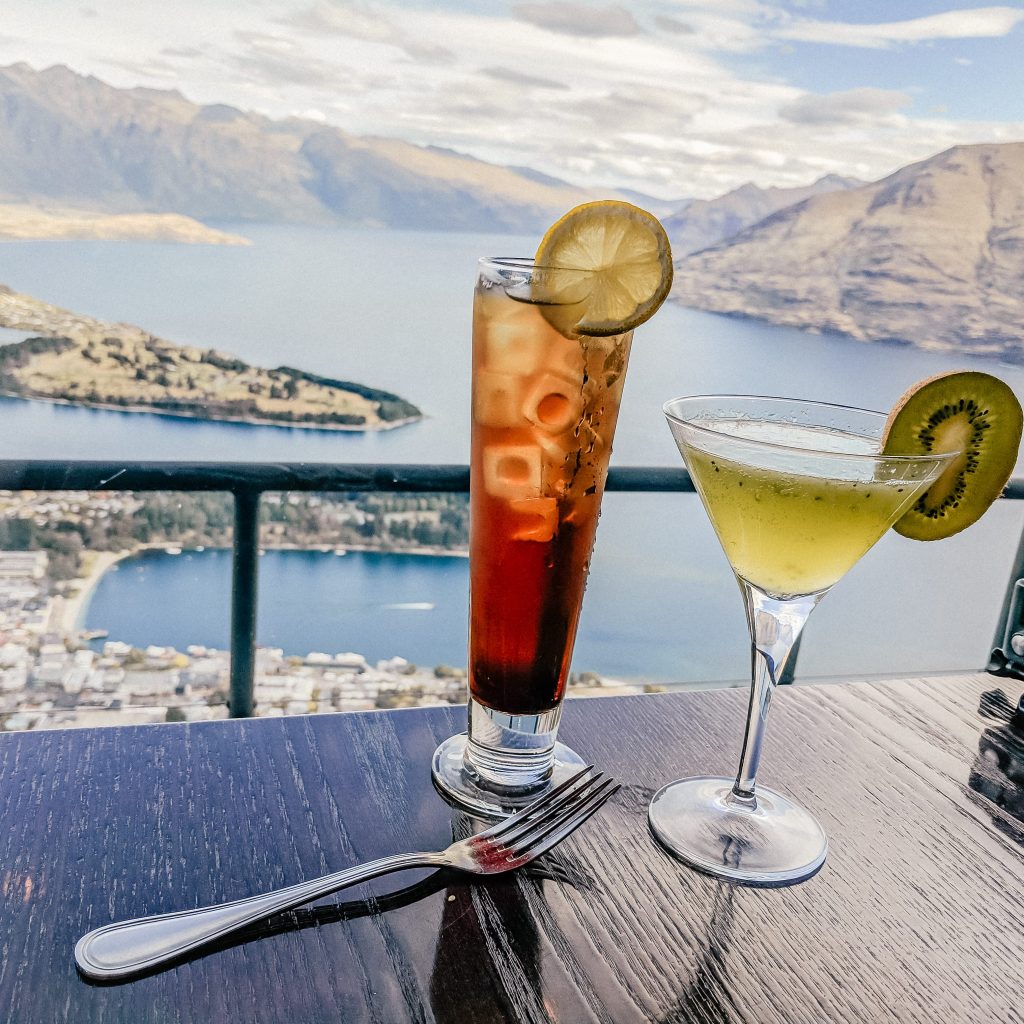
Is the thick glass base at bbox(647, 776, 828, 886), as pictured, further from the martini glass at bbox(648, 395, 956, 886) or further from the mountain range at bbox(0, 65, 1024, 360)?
the mountain range at bbox(0, 65, 1024, 360)

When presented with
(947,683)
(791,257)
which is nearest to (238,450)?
(791,257)

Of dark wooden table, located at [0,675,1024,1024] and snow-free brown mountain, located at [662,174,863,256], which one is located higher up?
snow-free brown mountain, located at [662,174,863,256]

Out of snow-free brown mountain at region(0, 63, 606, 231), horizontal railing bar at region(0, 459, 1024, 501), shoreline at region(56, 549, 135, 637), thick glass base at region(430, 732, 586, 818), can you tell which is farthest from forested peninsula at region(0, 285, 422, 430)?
thick glass base at region(430, 732, 586, 818)

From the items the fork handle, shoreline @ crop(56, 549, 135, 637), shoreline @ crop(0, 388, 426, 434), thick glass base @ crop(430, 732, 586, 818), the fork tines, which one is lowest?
shoreline @ crop(56, 549, 135, 637)

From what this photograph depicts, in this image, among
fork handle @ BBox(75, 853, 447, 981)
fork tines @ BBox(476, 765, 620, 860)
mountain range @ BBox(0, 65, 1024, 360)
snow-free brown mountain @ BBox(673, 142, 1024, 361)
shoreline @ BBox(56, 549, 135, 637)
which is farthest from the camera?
mountain range @ BBox(0, 65, 1024, 360)

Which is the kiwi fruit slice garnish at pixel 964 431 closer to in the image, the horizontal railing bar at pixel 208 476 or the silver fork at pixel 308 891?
the silver fork at pixel 308 891

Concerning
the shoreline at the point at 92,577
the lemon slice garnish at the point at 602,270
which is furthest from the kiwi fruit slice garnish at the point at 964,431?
the shoreline at the point at 92,577

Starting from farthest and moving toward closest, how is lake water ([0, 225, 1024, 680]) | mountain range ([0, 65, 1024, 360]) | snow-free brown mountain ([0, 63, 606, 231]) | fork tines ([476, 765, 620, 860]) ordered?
snow-free brown mountain ([0, 63, 606, 231]) < mountain range ([0, 65, 1024, 360]) < lake water ([0, 225, 1024, 680]) < fork tines ([476, 765, 620, 860])
